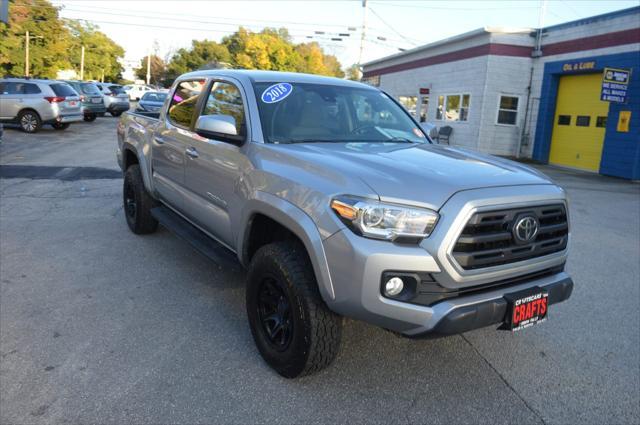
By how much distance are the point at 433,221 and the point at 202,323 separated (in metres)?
2.10

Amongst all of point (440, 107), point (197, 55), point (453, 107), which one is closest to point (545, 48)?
point (453, 107)

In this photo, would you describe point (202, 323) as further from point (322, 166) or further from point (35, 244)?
point (35, 244)

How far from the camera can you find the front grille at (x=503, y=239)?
2.67 meters

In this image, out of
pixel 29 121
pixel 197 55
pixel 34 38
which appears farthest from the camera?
pixel 197 55

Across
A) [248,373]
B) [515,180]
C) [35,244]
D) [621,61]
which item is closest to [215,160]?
[248,373]

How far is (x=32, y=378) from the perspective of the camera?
3.10 metres

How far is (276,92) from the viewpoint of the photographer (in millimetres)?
3896

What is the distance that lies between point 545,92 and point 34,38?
38.3 metres

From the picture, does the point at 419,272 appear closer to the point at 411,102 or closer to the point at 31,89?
the point at 31,89

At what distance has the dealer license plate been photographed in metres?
2.77

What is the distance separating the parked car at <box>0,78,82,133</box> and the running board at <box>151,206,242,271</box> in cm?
1531

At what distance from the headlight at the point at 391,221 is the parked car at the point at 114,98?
2902cm

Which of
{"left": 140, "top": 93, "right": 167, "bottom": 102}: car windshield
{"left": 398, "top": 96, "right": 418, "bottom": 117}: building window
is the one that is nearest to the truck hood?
{"left": 140, "top": 93, "right": 167, "bottom": 102}: car windshield

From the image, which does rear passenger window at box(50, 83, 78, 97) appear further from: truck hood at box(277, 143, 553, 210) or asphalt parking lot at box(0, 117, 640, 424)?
truck hood at box(277, 143, 553, 210)
